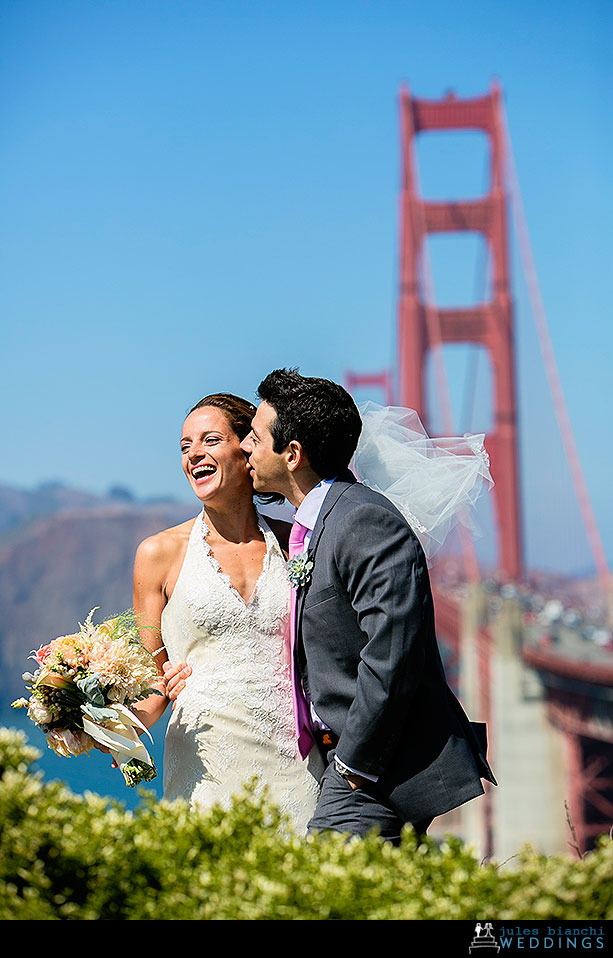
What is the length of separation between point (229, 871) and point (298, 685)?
817 mm

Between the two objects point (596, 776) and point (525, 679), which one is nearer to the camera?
point (596, 776)

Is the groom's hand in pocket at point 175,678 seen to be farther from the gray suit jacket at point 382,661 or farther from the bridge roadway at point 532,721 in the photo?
the bridge roadway at point 532,721

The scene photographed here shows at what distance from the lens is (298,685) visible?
92.8 inches

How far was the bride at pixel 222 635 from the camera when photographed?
2.54 metres

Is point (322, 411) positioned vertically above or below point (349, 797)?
above

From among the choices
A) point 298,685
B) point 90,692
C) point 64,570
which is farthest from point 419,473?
point 64,570

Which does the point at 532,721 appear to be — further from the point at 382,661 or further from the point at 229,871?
the point at 229,871

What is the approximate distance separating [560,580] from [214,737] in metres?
33.6

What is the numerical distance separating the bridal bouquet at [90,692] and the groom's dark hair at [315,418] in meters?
0.57

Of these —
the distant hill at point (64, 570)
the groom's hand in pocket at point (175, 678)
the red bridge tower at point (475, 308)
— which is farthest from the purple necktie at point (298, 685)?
the distant hill at point (64, 570)

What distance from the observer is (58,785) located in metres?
1.67

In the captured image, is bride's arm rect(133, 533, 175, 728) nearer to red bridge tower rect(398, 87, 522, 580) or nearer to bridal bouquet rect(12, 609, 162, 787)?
bridal bouquet rect(12, 609, 162, 787)
